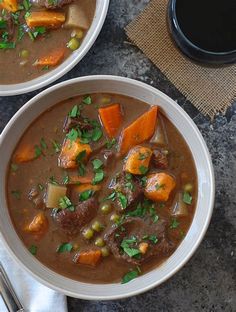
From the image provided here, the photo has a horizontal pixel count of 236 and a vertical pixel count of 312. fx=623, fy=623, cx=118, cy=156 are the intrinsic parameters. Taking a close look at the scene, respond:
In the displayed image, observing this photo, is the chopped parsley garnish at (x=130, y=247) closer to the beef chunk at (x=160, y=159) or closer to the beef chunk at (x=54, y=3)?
the beef chunk at (x=160, y=159)

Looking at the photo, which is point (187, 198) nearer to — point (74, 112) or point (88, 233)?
point (88, 233)

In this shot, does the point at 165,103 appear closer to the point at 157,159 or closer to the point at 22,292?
the point at 157,159

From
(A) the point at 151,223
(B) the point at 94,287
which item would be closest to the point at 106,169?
(A) the point at 151,223

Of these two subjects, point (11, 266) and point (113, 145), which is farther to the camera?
point (11, 266)

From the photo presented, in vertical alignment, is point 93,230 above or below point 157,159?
below

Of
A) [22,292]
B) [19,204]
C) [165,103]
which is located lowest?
[22,292]

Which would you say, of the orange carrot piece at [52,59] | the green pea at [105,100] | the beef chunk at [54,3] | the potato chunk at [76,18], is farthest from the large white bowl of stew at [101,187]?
the beef chunk at [54,3]
